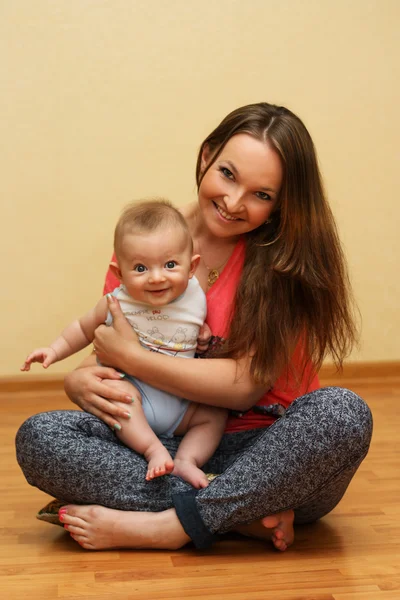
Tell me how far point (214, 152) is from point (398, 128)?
162 cm

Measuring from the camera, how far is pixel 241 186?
1.80 meters

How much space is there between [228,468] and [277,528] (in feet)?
0.49

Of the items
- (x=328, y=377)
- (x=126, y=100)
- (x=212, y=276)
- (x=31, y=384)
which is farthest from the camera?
(x=328, y=377)

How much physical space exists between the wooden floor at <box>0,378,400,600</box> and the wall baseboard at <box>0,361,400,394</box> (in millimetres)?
1136

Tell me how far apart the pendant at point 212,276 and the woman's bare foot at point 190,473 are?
1.26ft

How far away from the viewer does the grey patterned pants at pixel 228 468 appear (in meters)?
1.65

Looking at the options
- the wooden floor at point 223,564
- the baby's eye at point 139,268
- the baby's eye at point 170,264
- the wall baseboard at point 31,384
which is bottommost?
the wall baseboard at point 31,384

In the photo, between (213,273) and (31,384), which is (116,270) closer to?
(213,273)

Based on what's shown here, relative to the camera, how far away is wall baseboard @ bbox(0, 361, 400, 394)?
10.5 feet

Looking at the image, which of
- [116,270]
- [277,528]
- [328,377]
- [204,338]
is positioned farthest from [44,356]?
[328,377]

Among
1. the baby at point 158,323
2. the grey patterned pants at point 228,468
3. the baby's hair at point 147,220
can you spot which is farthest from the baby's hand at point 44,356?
the baby's hair at point 147,220

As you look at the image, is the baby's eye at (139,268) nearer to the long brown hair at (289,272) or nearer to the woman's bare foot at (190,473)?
the long brown hair at (289,272)

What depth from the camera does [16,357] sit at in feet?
10.5

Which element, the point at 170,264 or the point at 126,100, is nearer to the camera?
the point at 170,264
